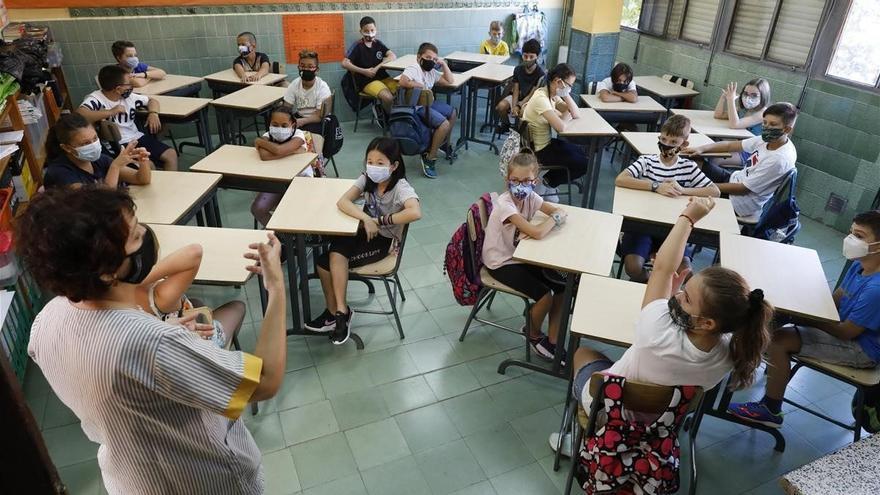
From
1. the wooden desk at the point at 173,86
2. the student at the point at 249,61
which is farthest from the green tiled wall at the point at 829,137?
the wooden desk at the point at 173,86

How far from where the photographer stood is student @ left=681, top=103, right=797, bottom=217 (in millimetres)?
3568

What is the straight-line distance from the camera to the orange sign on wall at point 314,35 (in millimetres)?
6348

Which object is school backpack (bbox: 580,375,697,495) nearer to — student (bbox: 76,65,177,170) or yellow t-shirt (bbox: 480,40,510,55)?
student (bbox: 76,65,177,170)

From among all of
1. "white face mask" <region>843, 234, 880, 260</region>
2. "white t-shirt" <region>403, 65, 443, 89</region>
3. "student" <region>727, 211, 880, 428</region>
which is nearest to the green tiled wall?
"student" <region>727, 211, 880, 428</region>

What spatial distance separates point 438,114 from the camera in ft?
18.5

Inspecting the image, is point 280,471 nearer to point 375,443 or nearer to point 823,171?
point 375,443

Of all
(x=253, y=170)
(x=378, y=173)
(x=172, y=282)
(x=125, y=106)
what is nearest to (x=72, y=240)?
(x=172, y=282)

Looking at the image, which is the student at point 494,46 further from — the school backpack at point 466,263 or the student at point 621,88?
the school backpack at point 466,263

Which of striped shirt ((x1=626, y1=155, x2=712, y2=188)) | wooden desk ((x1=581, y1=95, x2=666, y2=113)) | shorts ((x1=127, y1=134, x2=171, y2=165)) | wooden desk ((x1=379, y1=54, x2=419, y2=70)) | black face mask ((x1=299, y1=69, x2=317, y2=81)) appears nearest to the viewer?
striped shirt ((x1=626, y1=155, x2=712, y2=188))

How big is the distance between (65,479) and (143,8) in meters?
4.95

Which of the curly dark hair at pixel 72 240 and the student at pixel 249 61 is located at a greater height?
the curly dark hair at pixel 72 240

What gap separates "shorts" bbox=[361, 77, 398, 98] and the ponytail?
16.2 ft

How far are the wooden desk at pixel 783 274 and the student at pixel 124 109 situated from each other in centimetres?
392

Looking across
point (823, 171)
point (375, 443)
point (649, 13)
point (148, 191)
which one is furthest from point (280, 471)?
point (649, 13)
